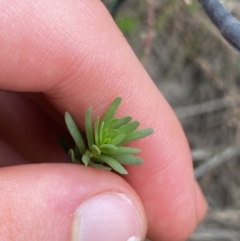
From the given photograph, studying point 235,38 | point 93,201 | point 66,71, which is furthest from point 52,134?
point 235,38

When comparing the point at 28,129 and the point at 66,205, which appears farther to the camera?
the point at 28,129

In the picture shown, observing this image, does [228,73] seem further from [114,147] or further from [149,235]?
[114,147]

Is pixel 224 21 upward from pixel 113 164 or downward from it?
upward

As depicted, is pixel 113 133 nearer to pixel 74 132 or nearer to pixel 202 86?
pixel 74 132

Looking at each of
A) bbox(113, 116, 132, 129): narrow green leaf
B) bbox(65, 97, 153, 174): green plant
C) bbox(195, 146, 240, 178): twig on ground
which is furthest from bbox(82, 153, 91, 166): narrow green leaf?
bbox(195, 146, 240, 178): twig on ground

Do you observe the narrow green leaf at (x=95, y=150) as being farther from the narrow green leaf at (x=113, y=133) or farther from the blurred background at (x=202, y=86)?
the blurred background at (x=202, y=86)

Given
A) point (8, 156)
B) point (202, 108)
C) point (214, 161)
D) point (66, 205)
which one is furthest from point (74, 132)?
point (202, 108)

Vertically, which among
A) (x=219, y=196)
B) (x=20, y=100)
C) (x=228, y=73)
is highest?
(x=20, y=100)
